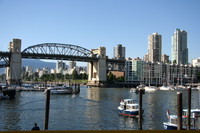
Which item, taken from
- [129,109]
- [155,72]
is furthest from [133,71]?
[129,109]

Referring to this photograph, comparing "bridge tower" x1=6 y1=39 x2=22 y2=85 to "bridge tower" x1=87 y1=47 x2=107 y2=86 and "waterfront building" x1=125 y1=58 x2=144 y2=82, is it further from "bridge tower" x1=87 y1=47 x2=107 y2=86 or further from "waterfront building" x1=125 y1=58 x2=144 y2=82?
"waterfront building" x1=125 y1=58 x2=144 y2=82

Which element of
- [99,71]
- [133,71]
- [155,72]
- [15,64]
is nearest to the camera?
[15,64]

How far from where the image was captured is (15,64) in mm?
112250

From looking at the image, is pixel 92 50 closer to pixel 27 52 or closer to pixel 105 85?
pixel 105 85

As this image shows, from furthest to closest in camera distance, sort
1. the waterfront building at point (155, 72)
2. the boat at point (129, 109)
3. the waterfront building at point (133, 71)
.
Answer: the waterfront building at point (155, 72)
the waterfront building at point (133, 71)
the boat at point (129, 109)

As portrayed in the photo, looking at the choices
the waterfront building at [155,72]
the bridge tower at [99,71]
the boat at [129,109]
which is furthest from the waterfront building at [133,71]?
the boat at [129,109]

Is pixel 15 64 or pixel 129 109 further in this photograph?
pixel 15 64

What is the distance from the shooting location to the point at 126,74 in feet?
516

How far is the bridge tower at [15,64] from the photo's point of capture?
10985cm

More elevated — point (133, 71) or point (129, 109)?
point (133, 71)

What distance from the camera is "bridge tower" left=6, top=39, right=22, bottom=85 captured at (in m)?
110

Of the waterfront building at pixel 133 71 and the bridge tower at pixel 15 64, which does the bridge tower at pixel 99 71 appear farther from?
the bridge tower at pixel 15 64

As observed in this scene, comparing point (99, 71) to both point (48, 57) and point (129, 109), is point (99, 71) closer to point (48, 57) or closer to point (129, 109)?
point (48, 57)

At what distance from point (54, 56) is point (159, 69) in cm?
7425
